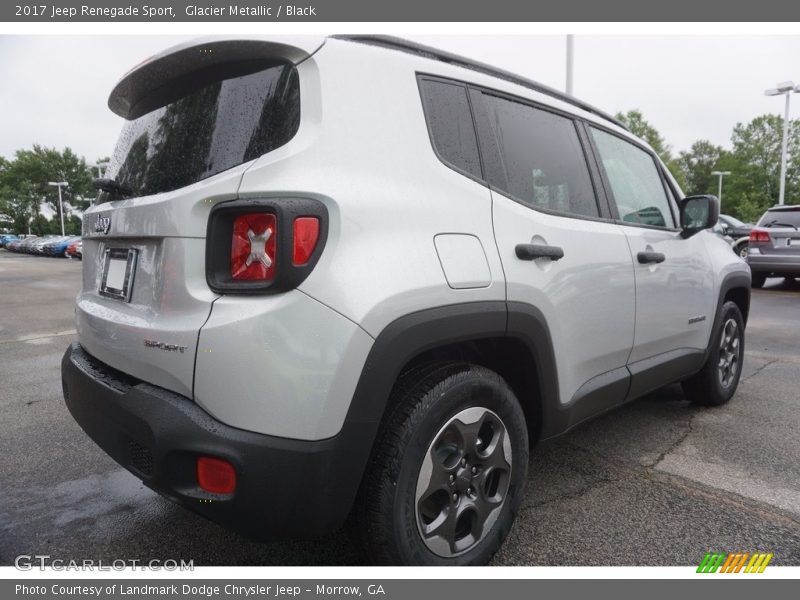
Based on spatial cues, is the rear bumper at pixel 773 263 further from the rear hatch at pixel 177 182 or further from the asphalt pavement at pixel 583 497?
the rear hatch at pixel 177 182

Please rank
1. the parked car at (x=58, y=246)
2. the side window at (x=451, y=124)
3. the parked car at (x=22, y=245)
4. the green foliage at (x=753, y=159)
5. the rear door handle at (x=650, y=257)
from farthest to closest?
the green foliage at (x=753, y=159), the parked car at (x=22, y=245), the parked car at (x=58, y=246), the rear door handle at (x=650, y=257), the side window at (x=451, y=124)

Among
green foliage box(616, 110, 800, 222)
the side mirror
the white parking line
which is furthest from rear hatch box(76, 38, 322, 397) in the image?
green foliage box(616, 110, 800, 222)

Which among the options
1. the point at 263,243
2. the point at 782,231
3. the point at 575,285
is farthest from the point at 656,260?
the point at 782,231

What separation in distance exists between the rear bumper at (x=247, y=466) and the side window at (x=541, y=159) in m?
1.16

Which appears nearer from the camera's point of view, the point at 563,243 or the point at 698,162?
the point at 563,243

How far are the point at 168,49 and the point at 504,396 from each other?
164 cm

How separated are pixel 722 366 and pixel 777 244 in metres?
8.35

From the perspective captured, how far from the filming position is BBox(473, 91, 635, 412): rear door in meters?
2.08

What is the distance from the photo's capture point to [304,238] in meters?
1.52

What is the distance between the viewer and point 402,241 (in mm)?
1678

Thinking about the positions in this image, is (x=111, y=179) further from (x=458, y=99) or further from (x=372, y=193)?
(x=458, y=99)

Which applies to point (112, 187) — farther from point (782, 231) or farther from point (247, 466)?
point (782, 231)

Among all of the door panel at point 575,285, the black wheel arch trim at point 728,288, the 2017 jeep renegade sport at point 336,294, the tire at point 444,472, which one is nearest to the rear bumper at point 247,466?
the 2017 jeep renegade sport at point 336,294

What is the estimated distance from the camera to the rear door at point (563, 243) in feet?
6.81
